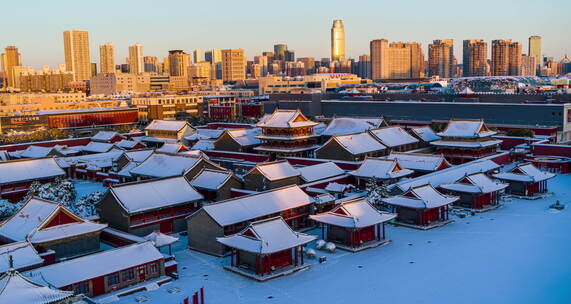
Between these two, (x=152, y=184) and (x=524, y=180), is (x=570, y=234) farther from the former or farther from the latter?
(x=152, y=184)

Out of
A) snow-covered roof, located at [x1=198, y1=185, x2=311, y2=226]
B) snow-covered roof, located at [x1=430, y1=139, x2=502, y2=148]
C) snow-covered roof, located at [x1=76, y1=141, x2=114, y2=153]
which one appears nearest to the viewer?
snow-covered roof, located at [x1=198, y1=185, x2=311, y2=226]

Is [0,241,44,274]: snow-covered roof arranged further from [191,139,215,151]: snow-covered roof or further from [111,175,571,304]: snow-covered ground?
[191,139,215,151]: snow-covered roof

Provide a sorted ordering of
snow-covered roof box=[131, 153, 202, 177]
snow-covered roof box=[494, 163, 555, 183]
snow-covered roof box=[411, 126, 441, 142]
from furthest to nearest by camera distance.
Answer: snow-covered roof box=[411, 126, 441, 142] → snow-covered roof box=[131, 153, 202, 177] → snow-covered roof box=[494, 163, 555, 183]

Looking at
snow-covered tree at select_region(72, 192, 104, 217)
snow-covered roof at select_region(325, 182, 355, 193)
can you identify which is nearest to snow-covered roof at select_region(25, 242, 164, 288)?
snow-covered tree at select_region(72, 192, 104, 217)

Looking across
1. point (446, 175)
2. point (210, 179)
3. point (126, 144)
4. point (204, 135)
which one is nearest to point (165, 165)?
point (210, 179)

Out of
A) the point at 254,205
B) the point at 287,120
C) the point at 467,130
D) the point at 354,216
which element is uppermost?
the point at 287,120

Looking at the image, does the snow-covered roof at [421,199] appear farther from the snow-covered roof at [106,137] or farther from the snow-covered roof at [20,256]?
the snow-covered roof at [106,137]

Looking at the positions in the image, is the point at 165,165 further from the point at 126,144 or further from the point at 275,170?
the point at 126,144
